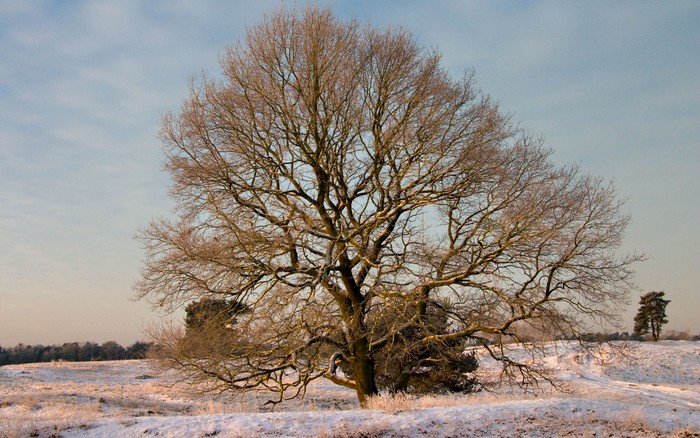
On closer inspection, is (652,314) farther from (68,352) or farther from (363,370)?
(68,352)

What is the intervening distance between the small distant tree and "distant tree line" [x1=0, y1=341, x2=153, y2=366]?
46507mm

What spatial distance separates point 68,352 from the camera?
57312 millimetres

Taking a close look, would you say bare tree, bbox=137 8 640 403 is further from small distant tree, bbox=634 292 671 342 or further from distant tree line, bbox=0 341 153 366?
distant tree line, bbox=0 341 153 366

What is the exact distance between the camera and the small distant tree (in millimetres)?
46156

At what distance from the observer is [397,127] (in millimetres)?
13305

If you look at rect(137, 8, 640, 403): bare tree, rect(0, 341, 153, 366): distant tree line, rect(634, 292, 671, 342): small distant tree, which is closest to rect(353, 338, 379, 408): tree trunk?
rect(137, 8, 640, 403): bare tree

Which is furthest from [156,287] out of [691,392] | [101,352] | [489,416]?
[101,352]

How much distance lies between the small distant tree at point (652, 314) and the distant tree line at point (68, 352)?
46.5 meters

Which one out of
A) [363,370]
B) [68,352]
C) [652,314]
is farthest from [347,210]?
[68,352]

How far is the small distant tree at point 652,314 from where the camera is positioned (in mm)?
46156

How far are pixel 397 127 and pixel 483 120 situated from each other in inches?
85.8

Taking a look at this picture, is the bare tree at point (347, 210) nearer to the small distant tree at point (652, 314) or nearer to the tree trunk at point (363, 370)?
the tree trunk at point (363, 370)

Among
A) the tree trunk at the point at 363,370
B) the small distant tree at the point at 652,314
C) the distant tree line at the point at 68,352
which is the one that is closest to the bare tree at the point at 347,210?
the tree trunk at the point at 363,370

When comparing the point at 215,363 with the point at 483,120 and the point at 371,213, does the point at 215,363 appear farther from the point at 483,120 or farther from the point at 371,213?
the point at 483,120
